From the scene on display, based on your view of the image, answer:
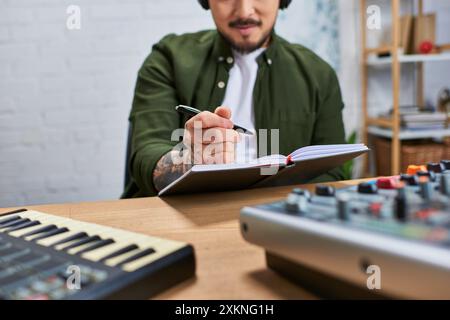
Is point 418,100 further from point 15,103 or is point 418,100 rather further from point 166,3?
point 15,103

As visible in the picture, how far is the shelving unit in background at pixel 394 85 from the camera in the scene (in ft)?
7.24

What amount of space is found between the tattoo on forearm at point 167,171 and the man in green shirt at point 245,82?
0.25m

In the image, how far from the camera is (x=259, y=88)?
4.37ft

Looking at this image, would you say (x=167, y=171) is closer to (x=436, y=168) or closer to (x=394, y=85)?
(x=436, y=168)

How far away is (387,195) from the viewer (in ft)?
1.25

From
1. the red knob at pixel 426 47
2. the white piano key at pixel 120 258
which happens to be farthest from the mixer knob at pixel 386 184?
the red knob at pixel 426 47

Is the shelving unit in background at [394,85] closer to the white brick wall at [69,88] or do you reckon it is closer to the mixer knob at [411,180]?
the white brick wall at [69,88]

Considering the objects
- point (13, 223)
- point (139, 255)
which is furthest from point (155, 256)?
point (13, 223)

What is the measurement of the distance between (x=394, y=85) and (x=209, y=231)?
190 cm

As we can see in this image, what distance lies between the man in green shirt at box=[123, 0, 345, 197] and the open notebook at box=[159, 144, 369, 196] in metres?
0.42

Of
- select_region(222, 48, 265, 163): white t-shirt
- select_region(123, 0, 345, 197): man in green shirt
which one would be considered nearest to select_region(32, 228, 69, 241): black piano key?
select_region(123, 0, 345, 197): man in green shirt

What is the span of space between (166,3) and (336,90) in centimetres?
118

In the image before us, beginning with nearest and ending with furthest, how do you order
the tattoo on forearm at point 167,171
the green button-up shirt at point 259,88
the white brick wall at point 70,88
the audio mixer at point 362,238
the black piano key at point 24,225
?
1. the audio mixer at point 362,238
2. the black piano key at point 24,225
3. the tattoo on forearm at point 167,171
4. the green button-up shirt at point 259,88
5. the white brick wall at point 70,88

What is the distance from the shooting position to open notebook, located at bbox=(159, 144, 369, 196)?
0.65 meters
